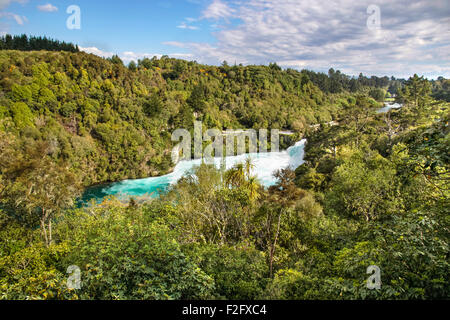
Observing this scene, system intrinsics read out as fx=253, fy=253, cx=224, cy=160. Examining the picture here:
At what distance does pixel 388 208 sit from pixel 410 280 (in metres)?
9.69

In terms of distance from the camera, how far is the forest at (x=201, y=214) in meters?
4.43

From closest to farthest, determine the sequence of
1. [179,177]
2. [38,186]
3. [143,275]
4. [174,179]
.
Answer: [143,275]
[38,186]
[179,177]
[174,179]

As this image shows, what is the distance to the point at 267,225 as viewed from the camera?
37.2ft

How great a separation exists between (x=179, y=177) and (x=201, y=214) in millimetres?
30739

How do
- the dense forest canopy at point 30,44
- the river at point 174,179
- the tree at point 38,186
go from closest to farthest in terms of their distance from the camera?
1. the tree at point 38,186
2. the river at point 174,179
3. the dense forest canopy at point 30,44

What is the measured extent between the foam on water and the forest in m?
2.71

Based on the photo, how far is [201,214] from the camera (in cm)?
1245

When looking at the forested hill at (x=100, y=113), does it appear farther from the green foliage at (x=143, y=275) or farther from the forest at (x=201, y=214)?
the green foliage at (x=143, y=275)

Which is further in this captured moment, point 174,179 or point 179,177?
point 174,179

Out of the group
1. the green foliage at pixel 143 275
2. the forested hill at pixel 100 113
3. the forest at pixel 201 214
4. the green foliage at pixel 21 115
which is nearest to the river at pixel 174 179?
the forested hill at pixel 100 113

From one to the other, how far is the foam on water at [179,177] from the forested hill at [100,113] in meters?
2.41

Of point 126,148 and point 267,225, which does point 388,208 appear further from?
point 126,148

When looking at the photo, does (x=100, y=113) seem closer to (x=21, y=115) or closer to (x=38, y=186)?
(x=21, y=115)

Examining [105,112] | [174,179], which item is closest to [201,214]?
[174,179]
